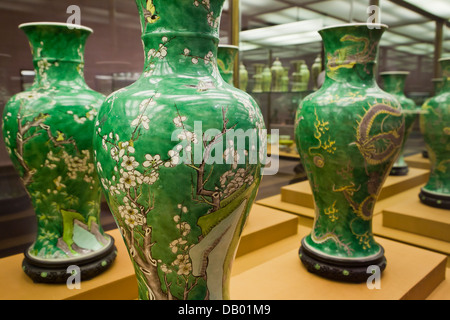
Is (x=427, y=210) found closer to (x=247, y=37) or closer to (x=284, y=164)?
(x=284, y=164)

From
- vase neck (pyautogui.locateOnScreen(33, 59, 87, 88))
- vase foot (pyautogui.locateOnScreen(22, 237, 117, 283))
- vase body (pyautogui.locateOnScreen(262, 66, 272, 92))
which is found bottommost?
vase foot (pyautogui.locateOnScreen(22, 237, 117, 283))

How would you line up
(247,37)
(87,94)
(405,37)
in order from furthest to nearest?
(405,37)
(247,37)
(87,94)

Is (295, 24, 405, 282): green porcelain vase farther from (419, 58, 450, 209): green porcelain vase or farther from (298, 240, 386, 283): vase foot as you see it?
(419, 58, 450, 209): green porcelain vase

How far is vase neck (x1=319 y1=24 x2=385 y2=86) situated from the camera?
4.60 ft

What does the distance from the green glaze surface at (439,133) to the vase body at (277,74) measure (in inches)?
46.2

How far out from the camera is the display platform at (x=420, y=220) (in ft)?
6.77

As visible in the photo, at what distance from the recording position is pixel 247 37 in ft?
9.11

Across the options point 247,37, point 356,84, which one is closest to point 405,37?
point 247,37

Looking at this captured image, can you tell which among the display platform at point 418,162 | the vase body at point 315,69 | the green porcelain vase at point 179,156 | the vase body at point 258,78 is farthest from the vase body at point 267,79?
the green porcelain vase at point 179,156

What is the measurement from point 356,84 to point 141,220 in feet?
3.19

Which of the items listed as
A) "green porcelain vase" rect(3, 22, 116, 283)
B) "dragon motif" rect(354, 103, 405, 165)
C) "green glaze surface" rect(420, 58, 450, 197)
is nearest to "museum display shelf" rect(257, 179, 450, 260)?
"green glaze surface" rect(420, 58, 450, 197)

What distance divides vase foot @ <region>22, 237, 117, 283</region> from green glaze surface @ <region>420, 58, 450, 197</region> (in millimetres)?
2035
